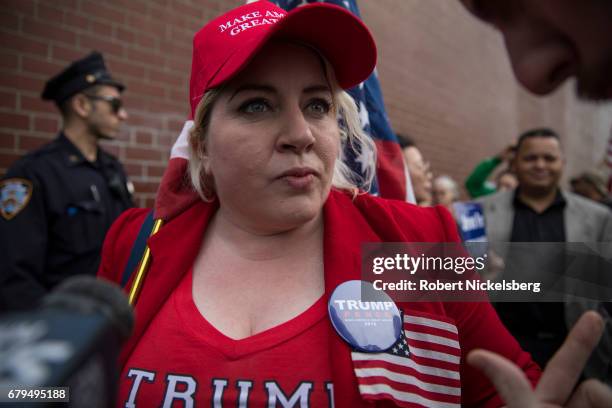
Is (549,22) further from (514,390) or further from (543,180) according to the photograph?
(543,180)

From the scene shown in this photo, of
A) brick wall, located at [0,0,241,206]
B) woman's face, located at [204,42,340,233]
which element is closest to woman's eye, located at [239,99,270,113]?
woman's face, located at [204,42,340,233]

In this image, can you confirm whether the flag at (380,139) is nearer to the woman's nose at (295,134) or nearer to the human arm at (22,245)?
the woman's nose at (295,134)

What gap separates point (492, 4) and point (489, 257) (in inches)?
37.6

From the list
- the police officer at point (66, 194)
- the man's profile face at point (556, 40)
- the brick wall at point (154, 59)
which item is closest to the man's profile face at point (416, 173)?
the brick wall at point (154, 59)

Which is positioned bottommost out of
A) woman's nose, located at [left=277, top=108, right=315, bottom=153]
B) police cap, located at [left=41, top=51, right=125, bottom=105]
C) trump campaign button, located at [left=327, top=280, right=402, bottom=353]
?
trump campaign button, located at [left=327, top=280, right=402, bottom=353]

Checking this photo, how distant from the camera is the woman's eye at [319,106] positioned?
4.84 ft

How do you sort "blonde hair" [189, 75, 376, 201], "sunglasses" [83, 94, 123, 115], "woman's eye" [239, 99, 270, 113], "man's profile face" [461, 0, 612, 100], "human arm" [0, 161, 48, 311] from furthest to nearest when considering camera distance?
"sunglasses" [83, 94, 123, 115]
"human arm" [0, 161, 48, 311]
"blonde hair" [189, 75, 376, 201]
"woman's eye" [239, 99, 270, 113]
"man's profile face" [461, 0, 612, 100]

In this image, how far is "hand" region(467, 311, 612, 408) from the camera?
2.43ft

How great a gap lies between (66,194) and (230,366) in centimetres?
211

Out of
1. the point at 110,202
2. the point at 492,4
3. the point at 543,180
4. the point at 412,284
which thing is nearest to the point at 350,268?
the point at 412,284

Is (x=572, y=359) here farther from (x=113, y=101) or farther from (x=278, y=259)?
A: (x=113, y=101)

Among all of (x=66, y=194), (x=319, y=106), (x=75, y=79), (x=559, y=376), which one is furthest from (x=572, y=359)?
(x=75, y=79)

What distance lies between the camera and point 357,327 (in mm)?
1236

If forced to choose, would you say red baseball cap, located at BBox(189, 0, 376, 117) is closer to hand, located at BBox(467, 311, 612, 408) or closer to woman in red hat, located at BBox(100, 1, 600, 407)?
woman in red hat, located at BBox(100, 1, 600, 407)
